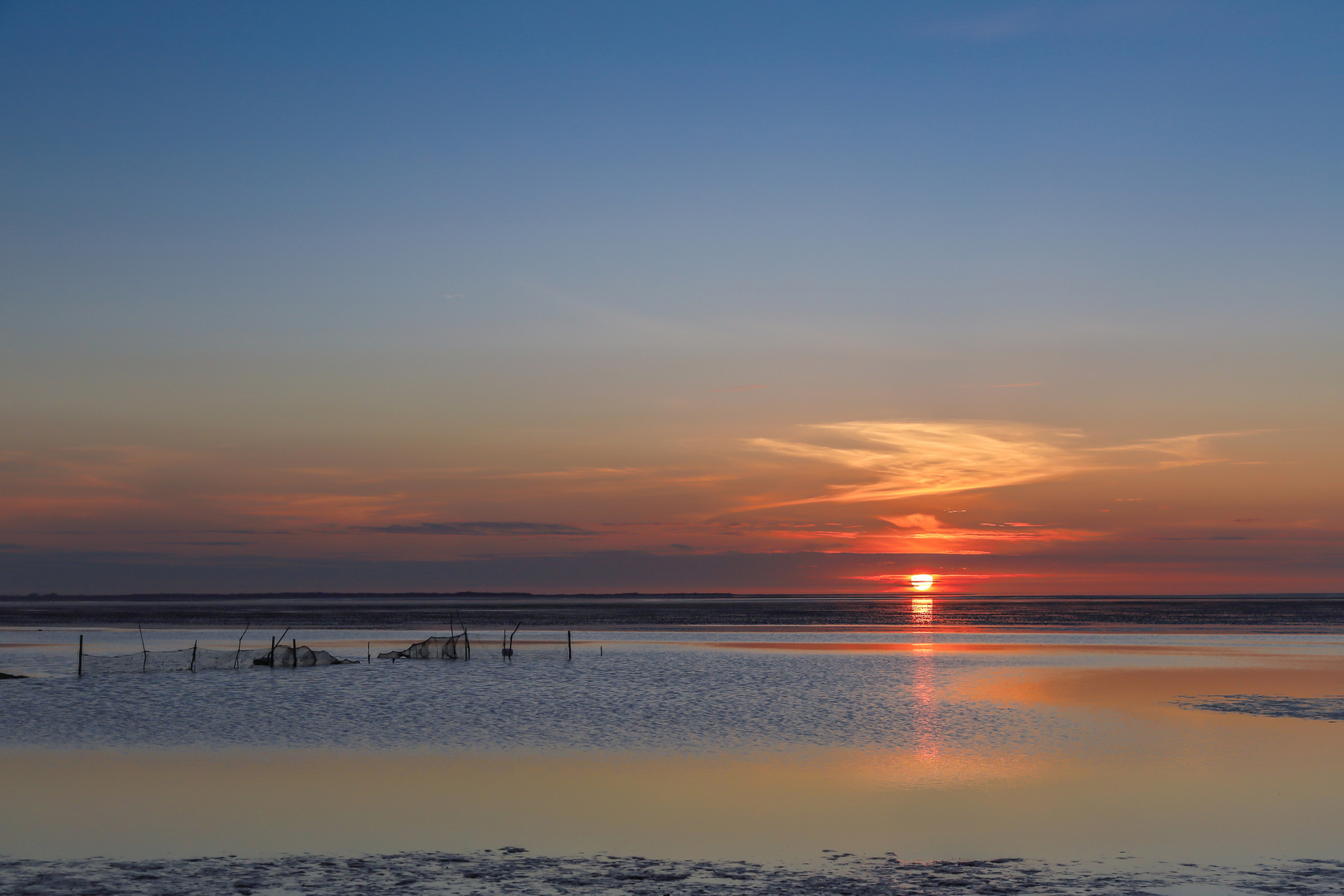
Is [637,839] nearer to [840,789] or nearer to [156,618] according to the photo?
[840,789]

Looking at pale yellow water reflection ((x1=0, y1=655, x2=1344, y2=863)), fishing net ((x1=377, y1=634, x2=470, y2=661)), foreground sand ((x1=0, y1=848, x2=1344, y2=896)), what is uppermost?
foreground sand ((x1=0, y1=848, x2=1344, y2=896))

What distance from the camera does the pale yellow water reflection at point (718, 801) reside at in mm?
12133

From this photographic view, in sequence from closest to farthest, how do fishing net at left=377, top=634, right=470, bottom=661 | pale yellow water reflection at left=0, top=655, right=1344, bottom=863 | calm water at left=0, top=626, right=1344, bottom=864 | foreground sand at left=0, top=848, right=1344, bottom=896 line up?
foreground sand at left=0, top=848, right=1344, bottom=896 < pale yellow water reflection at left=0, top=655, right=1344, bottom=863 < calm water at left=0, top=626, right=1344, bottom=864 < fishing net at left=377, top=634, right=470, bottom=661

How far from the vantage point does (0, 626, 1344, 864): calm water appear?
12516 millimetres

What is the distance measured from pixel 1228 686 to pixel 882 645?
19.3m

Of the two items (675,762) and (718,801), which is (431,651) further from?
(718,801)

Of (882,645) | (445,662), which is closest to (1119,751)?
(445,662)

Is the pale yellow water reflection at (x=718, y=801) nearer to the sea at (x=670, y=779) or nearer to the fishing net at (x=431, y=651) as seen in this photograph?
the sea at (x=670, y=779)

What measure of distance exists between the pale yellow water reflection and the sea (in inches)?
2.6

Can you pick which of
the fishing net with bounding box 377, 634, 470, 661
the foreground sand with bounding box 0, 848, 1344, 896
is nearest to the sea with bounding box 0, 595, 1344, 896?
the foreground sand with bounding box 0, 848, 1344, 896

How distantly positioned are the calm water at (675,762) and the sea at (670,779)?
7cm

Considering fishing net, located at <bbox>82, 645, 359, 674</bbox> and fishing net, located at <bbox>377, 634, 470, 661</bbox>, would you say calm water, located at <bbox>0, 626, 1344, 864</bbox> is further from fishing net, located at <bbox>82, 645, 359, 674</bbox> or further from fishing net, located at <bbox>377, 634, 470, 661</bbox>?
fishing net, located at <bbox>377, 634, 470, 661</bbox>

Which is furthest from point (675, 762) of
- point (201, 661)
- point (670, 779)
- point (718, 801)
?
point (201, 661)

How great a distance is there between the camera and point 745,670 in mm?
34281
